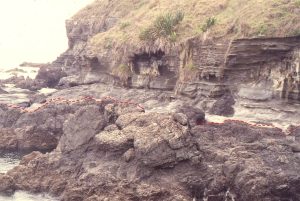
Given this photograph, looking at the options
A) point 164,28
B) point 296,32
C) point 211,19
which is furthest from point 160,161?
point 164,28

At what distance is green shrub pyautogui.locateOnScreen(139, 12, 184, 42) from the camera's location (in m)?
60.6

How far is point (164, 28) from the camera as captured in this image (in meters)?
61.0

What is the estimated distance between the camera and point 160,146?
112 feet

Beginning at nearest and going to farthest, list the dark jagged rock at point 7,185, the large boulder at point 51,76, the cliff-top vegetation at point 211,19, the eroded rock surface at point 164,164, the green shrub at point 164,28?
the eroded rock surface at point 164,164, the dark jagged rock at point 7,185, the cliff-top vegetation at point 211,19, the green shrub at point 164,28, the large boulder at point 51,76

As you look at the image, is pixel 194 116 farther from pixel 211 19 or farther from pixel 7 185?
pixel 211 19

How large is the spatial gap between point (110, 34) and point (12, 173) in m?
38.4

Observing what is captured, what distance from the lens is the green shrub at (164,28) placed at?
199ft

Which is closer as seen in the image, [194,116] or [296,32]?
→ [194,116]

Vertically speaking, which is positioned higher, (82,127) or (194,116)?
(194,116)

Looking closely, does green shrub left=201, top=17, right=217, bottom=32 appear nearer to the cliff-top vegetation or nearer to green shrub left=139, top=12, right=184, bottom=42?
the cliff-top vegetation

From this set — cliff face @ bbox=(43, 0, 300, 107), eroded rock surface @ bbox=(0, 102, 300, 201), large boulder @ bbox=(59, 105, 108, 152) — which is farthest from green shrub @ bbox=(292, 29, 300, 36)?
large boulder @ bbox=(59, 105, 108, 152)

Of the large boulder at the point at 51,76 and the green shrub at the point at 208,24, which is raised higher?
the green shrub at the point at 208,24

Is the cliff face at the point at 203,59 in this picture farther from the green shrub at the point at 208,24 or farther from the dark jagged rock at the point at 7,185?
the dark jagged rock at the point at 7,185

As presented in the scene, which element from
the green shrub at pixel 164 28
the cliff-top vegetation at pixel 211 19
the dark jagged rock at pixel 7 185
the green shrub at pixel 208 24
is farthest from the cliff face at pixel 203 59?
the dark jagged rock at pixel 7 185
